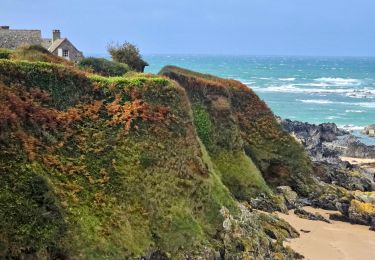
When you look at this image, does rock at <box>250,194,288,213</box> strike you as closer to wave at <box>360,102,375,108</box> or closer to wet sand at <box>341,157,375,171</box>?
wet sand at <box>341,157,375,171</box>

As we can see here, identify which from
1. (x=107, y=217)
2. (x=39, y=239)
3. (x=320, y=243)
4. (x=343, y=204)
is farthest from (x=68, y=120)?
(x=343, y=204)

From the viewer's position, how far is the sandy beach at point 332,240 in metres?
31.8

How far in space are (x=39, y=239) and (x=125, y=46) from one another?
124 feet

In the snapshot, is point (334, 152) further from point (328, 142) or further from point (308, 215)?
point (308, 215)

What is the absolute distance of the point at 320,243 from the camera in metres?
33.4

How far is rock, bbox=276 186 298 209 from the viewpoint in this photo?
1597 inches

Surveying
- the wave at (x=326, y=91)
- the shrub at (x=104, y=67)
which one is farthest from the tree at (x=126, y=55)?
the wave at (x=326, y=91)

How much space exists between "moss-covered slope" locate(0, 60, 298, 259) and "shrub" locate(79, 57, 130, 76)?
1330cm

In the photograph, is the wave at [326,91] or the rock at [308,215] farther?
the wave at [326,91]

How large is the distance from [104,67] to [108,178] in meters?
22.3

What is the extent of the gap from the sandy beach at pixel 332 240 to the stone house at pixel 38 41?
34646 millimetres

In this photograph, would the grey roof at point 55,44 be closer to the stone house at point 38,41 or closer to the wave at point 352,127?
the stone house at point 38,41

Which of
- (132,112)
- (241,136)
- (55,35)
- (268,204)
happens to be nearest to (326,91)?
(55,35)

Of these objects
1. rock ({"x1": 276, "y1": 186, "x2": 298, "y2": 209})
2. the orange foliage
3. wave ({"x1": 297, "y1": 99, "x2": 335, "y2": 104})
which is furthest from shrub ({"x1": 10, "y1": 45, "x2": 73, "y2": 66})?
wave ({"x1": 297, "y1": 99, "x2": 335, "y2": 104})
